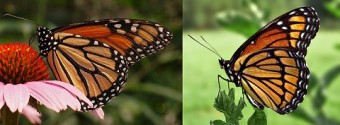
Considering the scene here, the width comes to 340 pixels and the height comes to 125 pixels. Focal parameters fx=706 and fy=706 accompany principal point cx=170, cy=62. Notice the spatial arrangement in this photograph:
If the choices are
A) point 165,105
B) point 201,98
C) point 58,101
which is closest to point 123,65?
point 58,101

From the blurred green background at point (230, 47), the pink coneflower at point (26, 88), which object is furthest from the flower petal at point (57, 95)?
the blurred green background at point (230, 47)

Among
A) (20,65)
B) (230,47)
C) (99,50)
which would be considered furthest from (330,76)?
(20,65)

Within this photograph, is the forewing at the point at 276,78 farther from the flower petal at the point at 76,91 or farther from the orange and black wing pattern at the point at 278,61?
the flower petal at the point at 76,91

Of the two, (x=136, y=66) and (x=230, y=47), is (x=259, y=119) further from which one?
(x=136, y=66)

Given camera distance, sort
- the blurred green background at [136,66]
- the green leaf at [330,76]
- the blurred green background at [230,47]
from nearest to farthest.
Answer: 1. the blurred green background at [230,47]
2. the green leaf at [330,76]
3. the blurred green background at [136,66]

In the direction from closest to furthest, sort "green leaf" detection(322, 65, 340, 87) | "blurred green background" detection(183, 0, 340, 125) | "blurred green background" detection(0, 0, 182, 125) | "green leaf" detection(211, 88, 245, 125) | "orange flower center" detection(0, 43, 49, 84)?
1. "green leaf" detection(211, 88, 245, 125)
2. "orange flower center" detection(0, 43, 49, 84)
3. "blurred green background" detection(183, 0, 340, 125)
4. "green leaf" detection(322, 65, 340, 87)
5. "blurred green background" detection(0, 0, 182, 125)

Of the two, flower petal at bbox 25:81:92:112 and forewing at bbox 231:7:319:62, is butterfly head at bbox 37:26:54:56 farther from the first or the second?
forewing at bbox 231:7:319:62

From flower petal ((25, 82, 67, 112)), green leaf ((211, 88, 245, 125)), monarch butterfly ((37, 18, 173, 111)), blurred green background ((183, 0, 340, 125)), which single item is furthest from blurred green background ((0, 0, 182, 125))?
green leaf ((211, 88, 245, 125))
